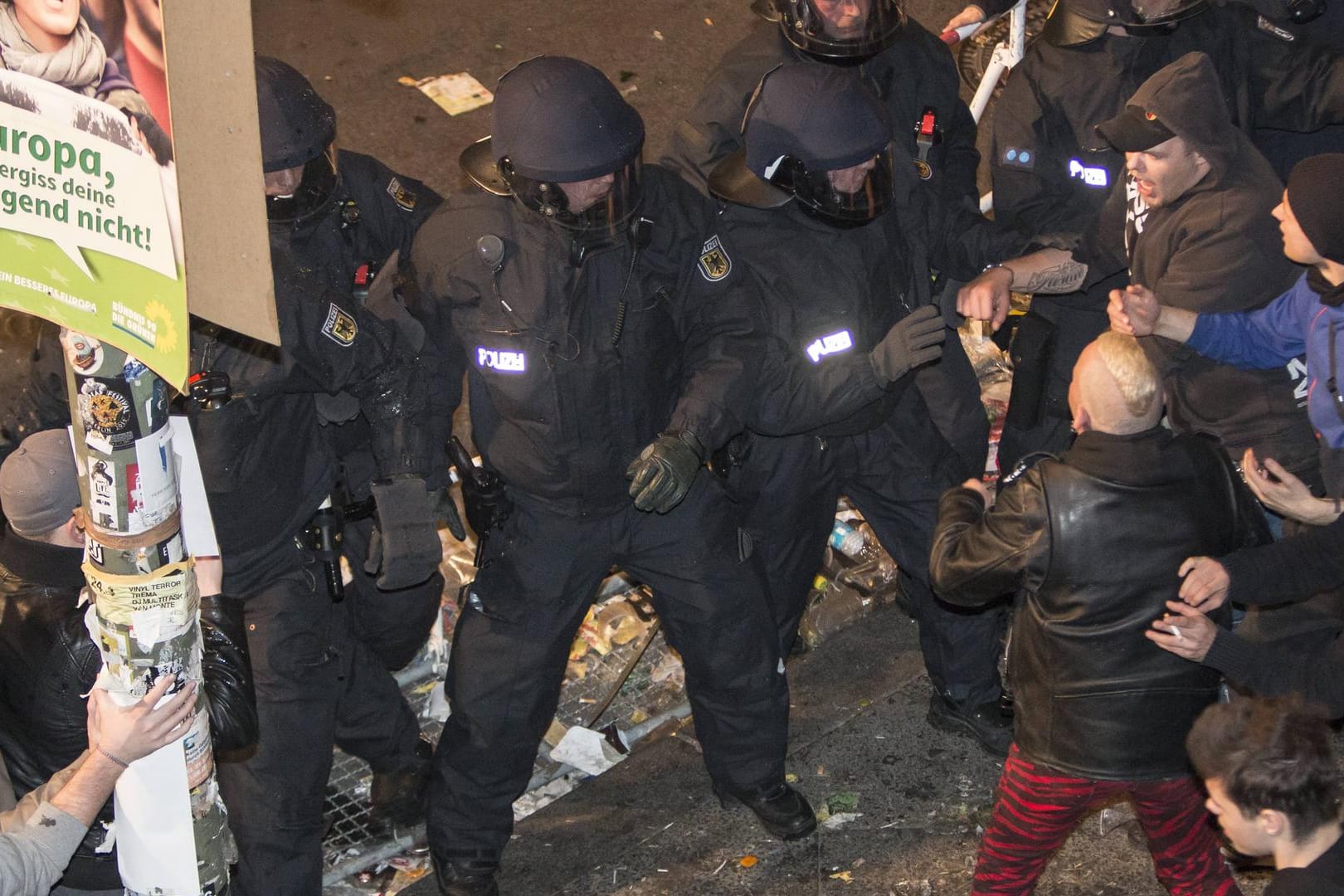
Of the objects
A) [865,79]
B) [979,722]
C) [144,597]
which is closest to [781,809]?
[979,722]

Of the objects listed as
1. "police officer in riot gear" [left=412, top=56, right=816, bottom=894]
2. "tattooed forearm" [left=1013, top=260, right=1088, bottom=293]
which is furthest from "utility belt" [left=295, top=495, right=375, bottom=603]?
"tattooed forearm" [left=1013, top=260, right=1088, bottom=293]

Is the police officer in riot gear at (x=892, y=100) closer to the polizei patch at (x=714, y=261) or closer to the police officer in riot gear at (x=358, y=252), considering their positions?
the polizei patch at (x=714, y=261)

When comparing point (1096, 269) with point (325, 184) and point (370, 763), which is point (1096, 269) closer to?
point (325, 184)

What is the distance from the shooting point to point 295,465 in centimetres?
455

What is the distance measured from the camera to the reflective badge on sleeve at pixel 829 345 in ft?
15.5

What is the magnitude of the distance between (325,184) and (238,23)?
2491 millimetres

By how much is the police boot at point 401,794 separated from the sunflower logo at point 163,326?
319cm

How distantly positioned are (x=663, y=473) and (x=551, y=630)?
2.18 feet

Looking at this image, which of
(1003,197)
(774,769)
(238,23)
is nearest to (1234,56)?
(1003,197)

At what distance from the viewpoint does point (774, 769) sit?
4.90 metres

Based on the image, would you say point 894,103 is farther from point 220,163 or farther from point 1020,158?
point 220,163

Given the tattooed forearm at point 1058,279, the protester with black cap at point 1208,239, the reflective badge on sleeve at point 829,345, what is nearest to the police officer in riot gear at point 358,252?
the reflective badge on sleeve at point 829,345

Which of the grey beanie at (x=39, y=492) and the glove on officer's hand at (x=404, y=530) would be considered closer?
the grey beanie at (x=39, y=492)

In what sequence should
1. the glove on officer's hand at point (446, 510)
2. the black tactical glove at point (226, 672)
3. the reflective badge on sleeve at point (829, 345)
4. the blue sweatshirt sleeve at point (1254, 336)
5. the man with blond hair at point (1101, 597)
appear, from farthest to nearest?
the reflective badge on sleeve at point (829, 345) → the glove on officer's hand at point (446, 510) → the blue sweatshirt sleeve at point (1254, 336) → the man with blond hair at point (1101, 597) → the black tactical glove at point (226, 672)
